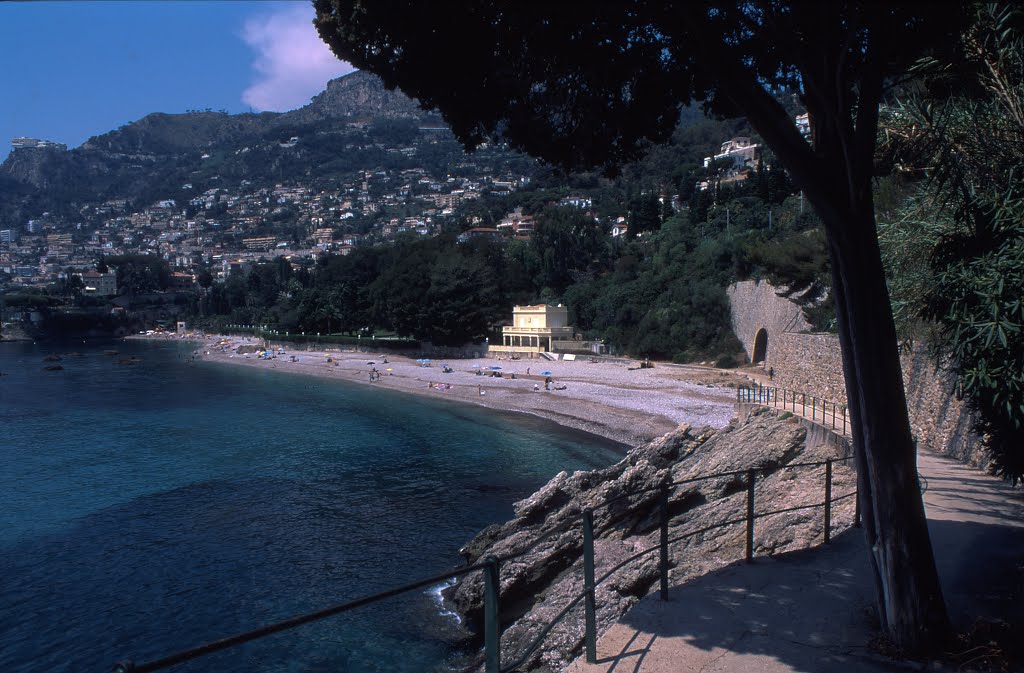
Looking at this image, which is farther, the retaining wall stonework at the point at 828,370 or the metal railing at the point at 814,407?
the metal railing at the point at 814,407

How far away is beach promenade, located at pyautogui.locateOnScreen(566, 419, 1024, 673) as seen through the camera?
3.53m

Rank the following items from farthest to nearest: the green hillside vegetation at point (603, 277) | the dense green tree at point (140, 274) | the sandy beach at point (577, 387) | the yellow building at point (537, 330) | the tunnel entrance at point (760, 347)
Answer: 1. the dense green tree at point (140, 274)
2. the yellow building at point (537, 330)
3. the green hillside vegetation at point (603, 277)
4. the tunnel entrance at point (760, 347)
5. the sandy beach at point (577, 387)

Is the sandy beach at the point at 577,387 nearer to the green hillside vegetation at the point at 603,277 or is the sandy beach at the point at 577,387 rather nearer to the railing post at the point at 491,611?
the green hillside vegetation at the point at 603,277

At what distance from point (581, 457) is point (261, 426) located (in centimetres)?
Result: 1383

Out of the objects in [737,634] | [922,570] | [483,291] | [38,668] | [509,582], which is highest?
[483,291]

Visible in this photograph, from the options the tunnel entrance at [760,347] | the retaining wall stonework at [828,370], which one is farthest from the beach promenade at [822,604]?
the tunnel entrance at [760,347]

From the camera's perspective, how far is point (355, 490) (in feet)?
59.4

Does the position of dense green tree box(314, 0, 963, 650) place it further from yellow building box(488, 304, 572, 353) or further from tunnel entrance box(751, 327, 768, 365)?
yellow building box(488, 304, 572, 353)

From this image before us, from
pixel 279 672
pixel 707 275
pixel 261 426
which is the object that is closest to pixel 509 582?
pixel 279 672

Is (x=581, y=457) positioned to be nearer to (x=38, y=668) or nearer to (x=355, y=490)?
(x=355, y=490)

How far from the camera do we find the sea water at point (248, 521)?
1027 centimetres

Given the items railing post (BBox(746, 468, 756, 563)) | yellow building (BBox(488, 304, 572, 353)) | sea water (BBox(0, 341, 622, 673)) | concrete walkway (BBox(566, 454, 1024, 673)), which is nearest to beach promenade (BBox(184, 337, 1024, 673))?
concrete walkway (BBox(566, 454, 1024, 673))

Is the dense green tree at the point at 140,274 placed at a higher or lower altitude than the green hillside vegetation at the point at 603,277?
higher

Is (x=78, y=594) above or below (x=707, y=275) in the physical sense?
below
